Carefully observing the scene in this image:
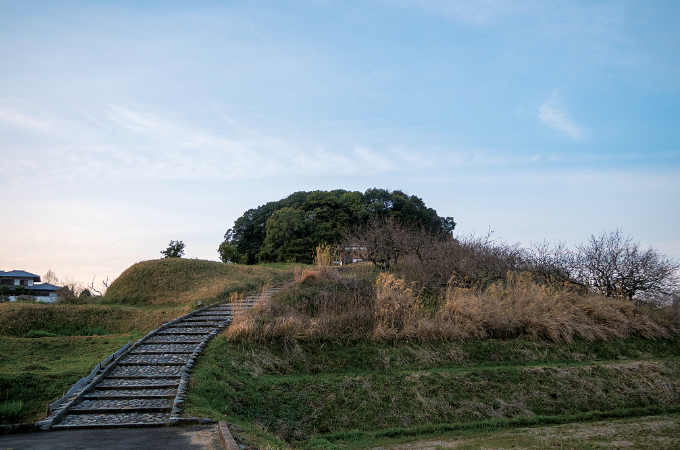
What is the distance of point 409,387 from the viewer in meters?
8.74

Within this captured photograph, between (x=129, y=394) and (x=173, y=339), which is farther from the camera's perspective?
(x=173, y=339)

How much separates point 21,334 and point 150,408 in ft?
33.4

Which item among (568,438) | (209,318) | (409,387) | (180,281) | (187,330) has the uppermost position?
(180,281)

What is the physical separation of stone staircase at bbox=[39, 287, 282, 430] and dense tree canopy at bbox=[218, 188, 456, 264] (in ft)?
66.1

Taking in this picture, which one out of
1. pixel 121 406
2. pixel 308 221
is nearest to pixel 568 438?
pixel 121 406

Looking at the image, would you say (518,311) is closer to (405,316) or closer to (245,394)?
(405,316)

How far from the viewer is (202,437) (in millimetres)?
5809

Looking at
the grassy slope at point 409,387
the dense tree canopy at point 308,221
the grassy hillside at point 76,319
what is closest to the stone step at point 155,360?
the grassy slope at point 409,387

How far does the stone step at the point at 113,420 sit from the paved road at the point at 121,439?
102 mm

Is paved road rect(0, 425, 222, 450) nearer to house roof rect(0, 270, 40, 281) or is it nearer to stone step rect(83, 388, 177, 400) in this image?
stone step rect(83, 388, 177, 400)

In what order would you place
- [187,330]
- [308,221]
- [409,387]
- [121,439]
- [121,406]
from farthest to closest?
1. [308,221]
2. [187,330]
3. [409,387]
4. [121,406]
5. [121,439]

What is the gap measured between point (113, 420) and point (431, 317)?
8460 mm

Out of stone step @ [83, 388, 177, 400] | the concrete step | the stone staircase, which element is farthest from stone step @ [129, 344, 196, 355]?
stone step @ [83, 388, 177, 400]

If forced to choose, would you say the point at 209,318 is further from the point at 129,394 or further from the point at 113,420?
the point at 113,420
